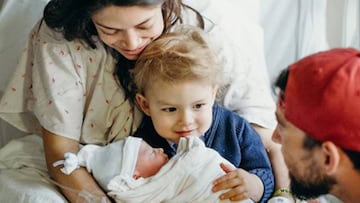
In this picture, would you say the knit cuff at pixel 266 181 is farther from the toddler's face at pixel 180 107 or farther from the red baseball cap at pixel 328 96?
the red baseball cap at pixel 328 96

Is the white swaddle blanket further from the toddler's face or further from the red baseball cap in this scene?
the red baseball cap

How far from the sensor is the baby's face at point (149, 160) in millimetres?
1565

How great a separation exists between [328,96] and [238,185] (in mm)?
435

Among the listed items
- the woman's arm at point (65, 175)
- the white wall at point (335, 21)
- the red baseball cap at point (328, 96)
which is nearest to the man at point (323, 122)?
the red baseball cap at point (328, 96)

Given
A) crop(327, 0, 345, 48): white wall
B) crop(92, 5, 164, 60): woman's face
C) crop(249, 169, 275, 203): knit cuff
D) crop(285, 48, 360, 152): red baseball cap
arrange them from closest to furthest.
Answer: crop(285, 48, 360, 152): red baseball cap
crop(92, 5, 164, 60): woman's face
crop(249, 169, 275, 203): knit cuff
crop(327, 0, 345, 48): white wall

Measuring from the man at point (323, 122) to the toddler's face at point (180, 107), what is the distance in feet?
0.93

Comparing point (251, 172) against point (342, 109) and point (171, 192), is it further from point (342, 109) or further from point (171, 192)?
point (342, 109)

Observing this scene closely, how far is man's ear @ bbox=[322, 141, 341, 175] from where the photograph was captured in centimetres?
122

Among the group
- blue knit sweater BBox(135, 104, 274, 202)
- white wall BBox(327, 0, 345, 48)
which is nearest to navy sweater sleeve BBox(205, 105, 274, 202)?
blue knit sweater BBox(135, 104, 274, 202)

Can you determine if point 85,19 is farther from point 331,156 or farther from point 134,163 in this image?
point 331,156

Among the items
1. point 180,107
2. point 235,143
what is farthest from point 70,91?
point 235,143

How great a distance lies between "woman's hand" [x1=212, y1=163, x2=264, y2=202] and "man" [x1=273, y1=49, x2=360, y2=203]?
232 mm

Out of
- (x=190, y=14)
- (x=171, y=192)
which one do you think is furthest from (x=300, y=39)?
(x=171, y=192)

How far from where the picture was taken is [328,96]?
46.9 inches
